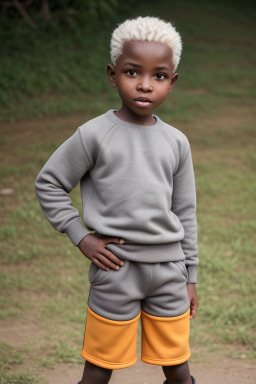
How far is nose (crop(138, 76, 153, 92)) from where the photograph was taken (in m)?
2.03

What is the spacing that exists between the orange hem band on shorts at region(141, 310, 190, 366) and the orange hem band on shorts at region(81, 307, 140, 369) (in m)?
0.07

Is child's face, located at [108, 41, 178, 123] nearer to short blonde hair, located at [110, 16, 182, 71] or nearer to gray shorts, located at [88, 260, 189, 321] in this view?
short blonde hair, located at [110, 16, 182, 71]

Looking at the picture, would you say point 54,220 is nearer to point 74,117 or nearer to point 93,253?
point 93,253

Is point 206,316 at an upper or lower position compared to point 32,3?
lower

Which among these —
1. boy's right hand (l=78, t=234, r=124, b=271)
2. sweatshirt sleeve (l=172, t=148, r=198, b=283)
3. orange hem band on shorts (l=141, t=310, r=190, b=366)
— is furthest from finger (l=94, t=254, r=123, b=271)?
sweatshirt sleeve (l=172, t=148, r=198, b=283)

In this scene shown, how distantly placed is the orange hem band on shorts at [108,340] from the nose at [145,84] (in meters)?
0.83

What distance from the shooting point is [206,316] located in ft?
13.3

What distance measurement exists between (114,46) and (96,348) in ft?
3.59

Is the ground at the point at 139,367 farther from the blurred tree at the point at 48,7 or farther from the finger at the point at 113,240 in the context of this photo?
the blurred tree at the point at 48,7

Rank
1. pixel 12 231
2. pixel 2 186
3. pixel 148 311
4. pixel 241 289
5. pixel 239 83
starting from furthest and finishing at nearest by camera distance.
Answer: pixel 239 83 → pixel 2 186 → pixel 12 231 → pixel 241 289 → pixel 148 311

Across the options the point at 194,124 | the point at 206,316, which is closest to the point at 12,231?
the point at 206,316

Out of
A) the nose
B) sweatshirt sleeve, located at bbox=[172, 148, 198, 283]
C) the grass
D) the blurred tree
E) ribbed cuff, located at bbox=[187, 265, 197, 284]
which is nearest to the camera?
the nose

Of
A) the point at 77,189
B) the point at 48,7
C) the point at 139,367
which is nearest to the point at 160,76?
the point at 139,367

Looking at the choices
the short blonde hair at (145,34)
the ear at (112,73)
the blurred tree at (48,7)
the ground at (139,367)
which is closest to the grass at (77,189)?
the ground at (139,367)
